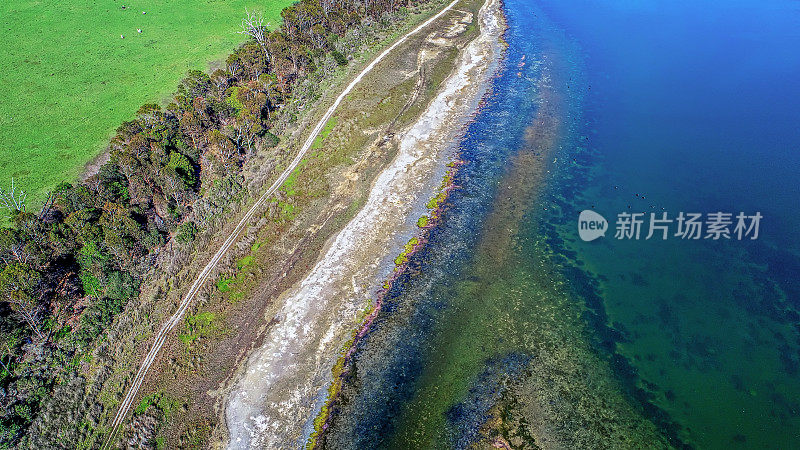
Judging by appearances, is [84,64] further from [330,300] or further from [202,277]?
[330,300]

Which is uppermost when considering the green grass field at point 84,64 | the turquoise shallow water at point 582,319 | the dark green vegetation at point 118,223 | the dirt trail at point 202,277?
the green grass field at point 84,64

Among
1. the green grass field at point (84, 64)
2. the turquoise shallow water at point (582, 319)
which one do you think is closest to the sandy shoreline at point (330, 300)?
the turquoise shallow water at point (582, 319)

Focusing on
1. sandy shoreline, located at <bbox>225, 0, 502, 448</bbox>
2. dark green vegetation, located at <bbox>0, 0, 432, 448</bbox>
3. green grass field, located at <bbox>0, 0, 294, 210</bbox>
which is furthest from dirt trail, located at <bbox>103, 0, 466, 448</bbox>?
green grass field, located at <bbox>0, 0, 294, 210</bbox>

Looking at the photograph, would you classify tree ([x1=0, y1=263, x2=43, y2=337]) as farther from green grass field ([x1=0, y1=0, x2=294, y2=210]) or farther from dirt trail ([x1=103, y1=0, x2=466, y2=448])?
green grass field ([x1=0, y1=0, x2=294, y2=210])

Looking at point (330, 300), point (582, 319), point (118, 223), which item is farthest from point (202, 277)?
point (582, 319)

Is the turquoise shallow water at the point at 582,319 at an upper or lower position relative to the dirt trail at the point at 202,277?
lower

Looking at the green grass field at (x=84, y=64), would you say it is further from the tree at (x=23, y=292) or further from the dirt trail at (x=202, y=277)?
the dirt trail at (x=202, y=277)

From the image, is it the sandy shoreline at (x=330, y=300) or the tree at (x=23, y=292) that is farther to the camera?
the tree at (x=23, y=292)
